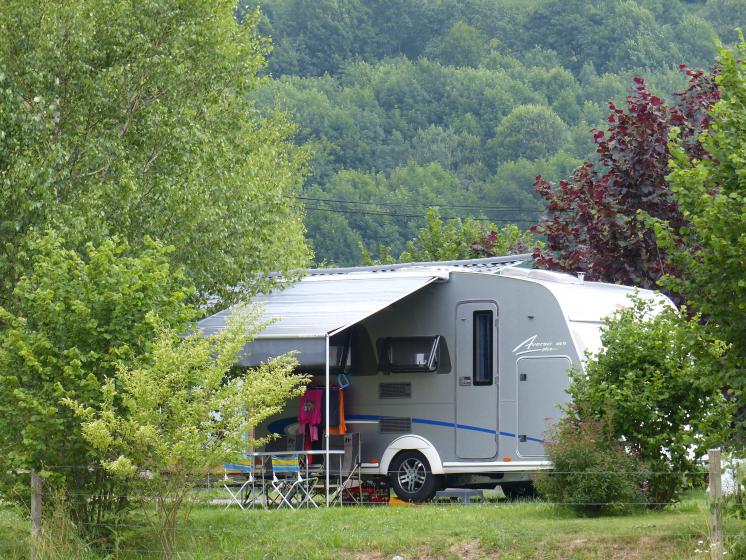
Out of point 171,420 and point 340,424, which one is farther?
point 340,424

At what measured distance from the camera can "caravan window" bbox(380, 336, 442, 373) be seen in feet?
55.4

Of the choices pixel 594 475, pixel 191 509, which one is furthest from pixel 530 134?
pixel 191 509

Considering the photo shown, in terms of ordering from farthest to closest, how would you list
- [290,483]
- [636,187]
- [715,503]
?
[636,187], [290,483], [715,503]

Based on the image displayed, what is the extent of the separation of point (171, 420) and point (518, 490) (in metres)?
7.01

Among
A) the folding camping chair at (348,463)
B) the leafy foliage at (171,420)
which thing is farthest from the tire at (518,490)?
the leafy foliage at (171,420)

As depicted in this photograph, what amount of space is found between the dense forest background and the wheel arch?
135 ft

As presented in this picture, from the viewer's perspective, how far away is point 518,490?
1780 cm

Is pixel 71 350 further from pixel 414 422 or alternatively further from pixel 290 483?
pixel 414 422

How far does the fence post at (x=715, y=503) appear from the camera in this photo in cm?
1042

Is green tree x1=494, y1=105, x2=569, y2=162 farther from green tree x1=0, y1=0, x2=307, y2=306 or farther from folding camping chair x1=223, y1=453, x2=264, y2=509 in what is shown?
folding camping chair x1=223, y1=453, x2=264, y2=509


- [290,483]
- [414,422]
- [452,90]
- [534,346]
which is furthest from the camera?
[452,90]

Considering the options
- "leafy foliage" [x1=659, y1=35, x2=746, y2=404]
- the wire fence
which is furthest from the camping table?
"leafy foliage" [x1=659, y1=35, x2=746, y2=404]

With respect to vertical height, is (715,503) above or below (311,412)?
below

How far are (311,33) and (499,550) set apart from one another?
82.1 m
